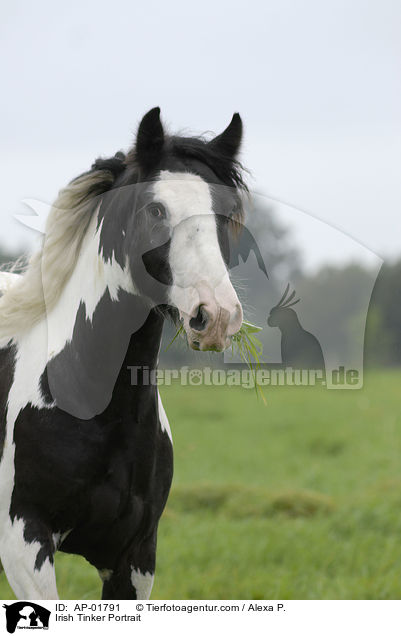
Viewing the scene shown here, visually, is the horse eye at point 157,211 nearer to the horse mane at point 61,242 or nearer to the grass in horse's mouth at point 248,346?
the horse mane at point 61,242

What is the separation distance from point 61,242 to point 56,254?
0.05 metres

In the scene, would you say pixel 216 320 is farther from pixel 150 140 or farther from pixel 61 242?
pixel 61 242

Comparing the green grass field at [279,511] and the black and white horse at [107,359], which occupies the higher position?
the black and white horse at [107,359]

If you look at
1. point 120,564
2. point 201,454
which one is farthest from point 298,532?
point 120,564

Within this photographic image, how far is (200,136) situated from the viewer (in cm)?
295

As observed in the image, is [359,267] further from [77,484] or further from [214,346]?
[77,484]

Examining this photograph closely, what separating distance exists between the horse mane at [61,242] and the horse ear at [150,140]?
0.60 feet

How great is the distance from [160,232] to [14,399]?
0.93 meters

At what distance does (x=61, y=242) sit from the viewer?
3053 millimetres

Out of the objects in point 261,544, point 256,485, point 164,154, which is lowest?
point 256,485

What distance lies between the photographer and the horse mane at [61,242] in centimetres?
301
